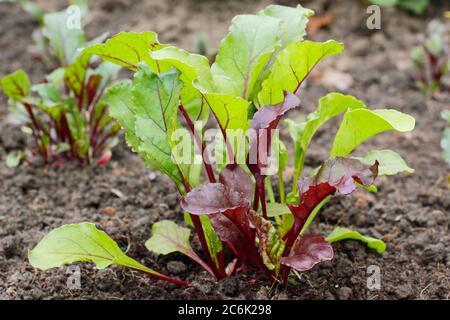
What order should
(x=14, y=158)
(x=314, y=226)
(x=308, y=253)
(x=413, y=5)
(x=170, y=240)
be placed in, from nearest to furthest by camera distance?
(x=308, y=253) → (x=170, y=240) → (x=314, y=226) → (x=14, y=158) → (x=413, y=5)

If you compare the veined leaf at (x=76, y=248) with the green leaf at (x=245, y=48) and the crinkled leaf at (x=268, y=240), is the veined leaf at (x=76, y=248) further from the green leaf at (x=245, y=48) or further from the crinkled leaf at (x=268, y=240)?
the green leaf at (x=245, y=48)

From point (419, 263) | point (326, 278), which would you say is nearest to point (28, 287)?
point (326, 278)

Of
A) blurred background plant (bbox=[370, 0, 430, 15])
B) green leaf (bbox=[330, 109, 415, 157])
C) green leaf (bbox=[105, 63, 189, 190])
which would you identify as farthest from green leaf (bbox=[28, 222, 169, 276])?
blurred background plant (bbox=[370, 0, 430, 15])

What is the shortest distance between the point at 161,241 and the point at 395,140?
1.60m

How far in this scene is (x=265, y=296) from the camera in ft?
7.07

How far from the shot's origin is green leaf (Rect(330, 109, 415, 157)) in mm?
1938

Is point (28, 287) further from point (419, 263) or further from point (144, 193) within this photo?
point (419, 263)

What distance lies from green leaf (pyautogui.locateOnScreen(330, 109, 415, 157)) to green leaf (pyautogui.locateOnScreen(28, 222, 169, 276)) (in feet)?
2.57

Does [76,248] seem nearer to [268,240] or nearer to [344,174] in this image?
[268,240]

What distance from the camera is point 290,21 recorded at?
2266 mm

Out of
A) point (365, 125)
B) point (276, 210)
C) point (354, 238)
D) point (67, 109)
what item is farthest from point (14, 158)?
point (365, 125)

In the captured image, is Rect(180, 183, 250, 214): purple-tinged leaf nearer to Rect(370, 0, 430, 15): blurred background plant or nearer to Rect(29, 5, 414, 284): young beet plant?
Rect(29, 5, 414, 284): young beet plant

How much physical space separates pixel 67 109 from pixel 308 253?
1.37 metres

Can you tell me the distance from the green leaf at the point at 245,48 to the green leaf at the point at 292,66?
6cm
